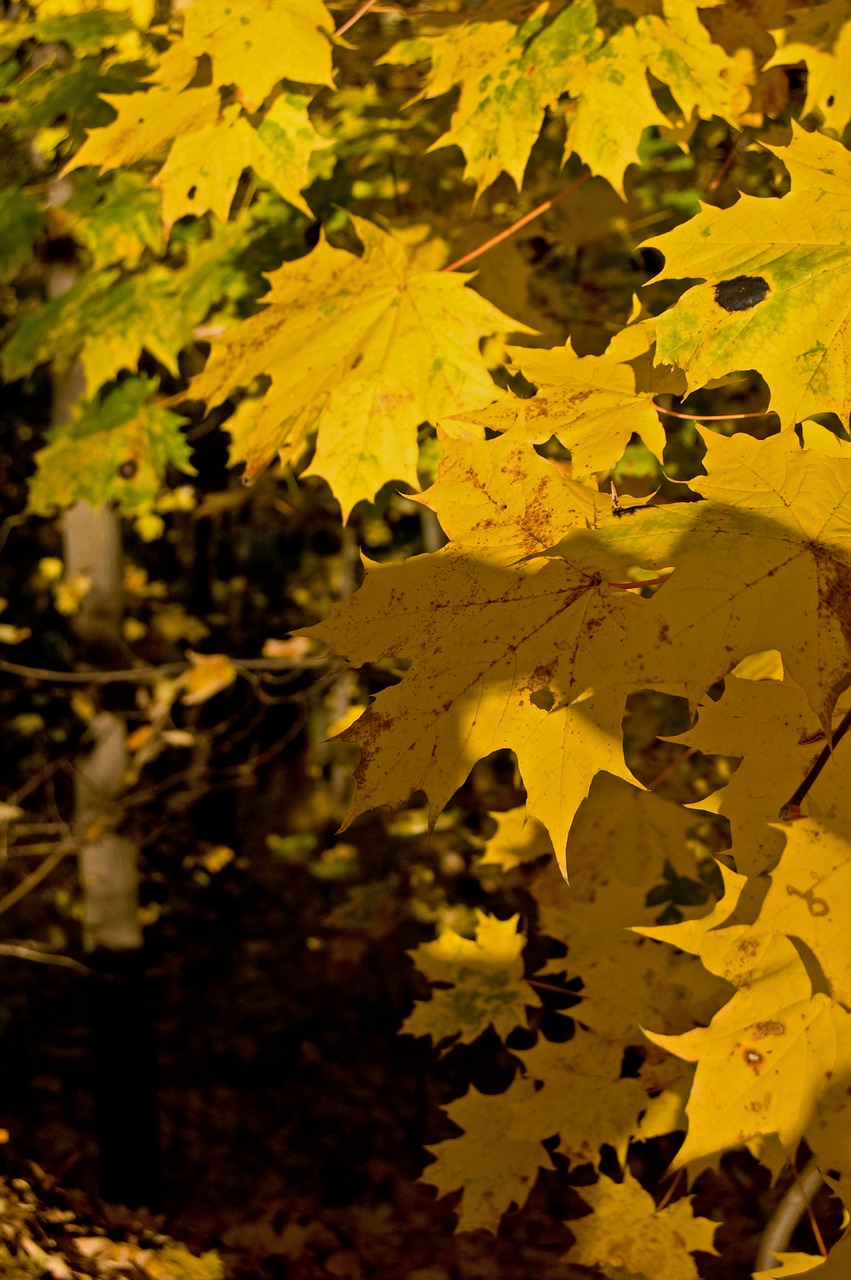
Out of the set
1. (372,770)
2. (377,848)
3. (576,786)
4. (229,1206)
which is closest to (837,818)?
(576,786)

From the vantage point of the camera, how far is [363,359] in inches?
81.8

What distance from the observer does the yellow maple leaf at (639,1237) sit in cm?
226

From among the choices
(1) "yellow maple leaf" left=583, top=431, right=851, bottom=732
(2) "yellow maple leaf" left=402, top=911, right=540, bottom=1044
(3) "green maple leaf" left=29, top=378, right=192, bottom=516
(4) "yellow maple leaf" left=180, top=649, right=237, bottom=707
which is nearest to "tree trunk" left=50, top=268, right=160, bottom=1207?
(4) "yellow maple leaf" left=180, top=649, right=237, bottom=707

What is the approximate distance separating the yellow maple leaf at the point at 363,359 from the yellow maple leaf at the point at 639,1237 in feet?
5.36

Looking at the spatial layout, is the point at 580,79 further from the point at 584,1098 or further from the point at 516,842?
the point at 584,1098

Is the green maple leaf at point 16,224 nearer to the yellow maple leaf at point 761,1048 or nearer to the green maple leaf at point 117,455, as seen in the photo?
the green maple leaf at point 117,455

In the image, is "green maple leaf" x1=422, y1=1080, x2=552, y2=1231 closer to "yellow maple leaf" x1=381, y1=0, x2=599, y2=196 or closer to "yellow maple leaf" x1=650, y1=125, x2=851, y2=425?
"yellow maple leaf" x1=650, y1=125, x2=851, y2=425

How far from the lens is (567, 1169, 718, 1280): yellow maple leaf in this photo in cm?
226

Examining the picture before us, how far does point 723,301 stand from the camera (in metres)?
1.36

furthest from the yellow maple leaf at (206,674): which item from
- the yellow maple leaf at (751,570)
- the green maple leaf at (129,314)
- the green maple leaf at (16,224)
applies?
the yellow maple leaf at (751,570)

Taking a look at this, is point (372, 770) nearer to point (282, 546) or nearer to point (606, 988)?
point (606, 988)

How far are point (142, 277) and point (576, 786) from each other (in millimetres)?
2453

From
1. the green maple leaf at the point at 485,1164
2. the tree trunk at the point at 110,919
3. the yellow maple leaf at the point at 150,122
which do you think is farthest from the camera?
the tree trunk at the point at 110,919

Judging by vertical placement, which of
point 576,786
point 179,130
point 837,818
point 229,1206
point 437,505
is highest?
point 179,130
